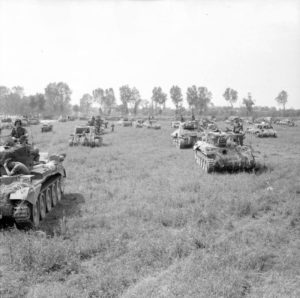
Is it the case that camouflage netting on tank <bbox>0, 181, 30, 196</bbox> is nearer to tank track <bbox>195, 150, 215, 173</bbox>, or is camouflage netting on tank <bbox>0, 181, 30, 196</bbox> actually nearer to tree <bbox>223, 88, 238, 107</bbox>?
tank track <bbox>195, 150, 215, 173</bbox>

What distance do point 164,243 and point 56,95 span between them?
114999 millimetres

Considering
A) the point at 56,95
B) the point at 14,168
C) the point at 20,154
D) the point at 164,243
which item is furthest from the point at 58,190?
the point at 56,95

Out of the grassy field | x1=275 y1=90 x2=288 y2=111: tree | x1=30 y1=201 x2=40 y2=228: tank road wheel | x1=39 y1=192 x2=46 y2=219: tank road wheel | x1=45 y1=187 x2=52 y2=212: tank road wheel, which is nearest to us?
the grassy field

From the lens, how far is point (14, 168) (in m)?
8.31

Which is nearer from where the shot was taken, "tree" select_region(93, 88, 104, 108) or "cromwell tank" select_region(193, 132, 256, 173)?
"cromwell tank" select_region(193, 132, 256, 173)

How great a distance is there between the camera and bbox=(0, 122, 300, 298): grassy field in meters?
5.20

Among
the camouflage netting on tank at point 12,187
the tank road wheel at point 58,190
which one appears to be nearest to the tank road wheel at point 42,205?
the camouflage netting on tank at point 12,187

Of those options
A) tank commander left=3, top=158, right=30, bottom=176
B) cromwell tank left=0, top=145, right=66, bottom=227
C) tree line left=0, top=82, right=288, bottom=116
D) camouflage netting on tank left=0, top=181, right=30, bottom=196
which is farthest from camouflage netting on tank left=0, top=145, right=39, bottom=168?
tree line left=0, top=82, right=288, bottom=116

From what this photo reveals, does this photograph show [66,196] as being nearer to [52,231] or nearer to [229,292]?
[52,231]

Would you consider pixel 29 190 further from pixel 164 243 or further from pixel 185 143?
pixel 185 143

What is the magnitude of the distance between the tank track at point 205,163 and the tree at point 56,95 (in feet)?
336

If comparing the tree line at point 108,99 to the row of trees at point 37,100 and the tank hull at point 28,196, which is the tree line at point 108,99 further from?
the tank hull at point 28,196

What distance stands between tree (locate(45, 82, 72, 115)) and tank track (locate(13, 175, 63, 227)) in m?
107

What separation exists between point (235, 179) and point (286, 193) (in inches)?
95.4
